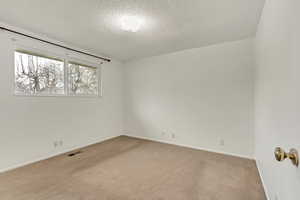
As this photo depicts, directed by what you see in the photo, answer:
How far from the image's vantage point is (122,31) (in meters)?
2.62

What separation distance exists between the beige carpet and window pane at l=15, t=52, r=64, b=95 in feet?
4.56

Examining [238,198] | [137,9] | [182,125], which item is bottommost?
[238,198]

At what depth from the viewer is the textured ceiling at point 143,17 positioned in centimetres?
186

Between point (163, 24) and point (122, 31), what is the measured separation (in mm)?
772

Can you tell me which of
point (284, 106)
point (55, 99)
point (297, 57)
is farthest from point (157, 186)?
point (55, 99)

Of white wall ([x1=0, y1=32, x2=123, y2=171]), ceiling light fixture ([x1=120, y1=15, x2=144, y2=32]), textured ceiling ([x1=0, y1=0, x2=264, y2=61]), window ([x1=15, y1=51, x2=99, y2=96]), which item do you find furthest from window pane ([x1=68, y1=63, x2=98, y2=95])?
ceiling light fixture ([x1=120, y1=15, x2=144, y2=32])

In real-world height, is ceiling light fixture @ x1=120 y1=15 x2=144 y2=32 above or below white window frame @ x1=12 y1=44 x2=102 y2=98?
above

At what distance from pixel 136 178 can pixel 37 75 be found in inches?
107

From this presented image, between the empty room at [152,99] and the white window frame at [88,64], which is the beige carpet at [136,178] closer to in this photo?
the empty room at [152,99]

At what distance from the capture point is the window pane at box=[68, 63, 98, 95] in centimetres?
343

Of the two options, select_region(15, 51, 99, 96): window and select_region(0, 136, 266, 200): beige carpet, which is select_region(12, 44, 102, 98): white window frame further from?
select_region(0, 136, 266, 200): beige carpet

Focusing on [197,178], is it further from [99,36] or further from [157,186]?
[99,36]

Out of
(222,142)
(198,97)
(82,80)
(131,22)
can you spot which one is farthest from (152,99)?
(131,22)

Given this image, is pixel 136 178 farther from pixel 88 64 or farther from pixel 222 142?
pixel 88 64
